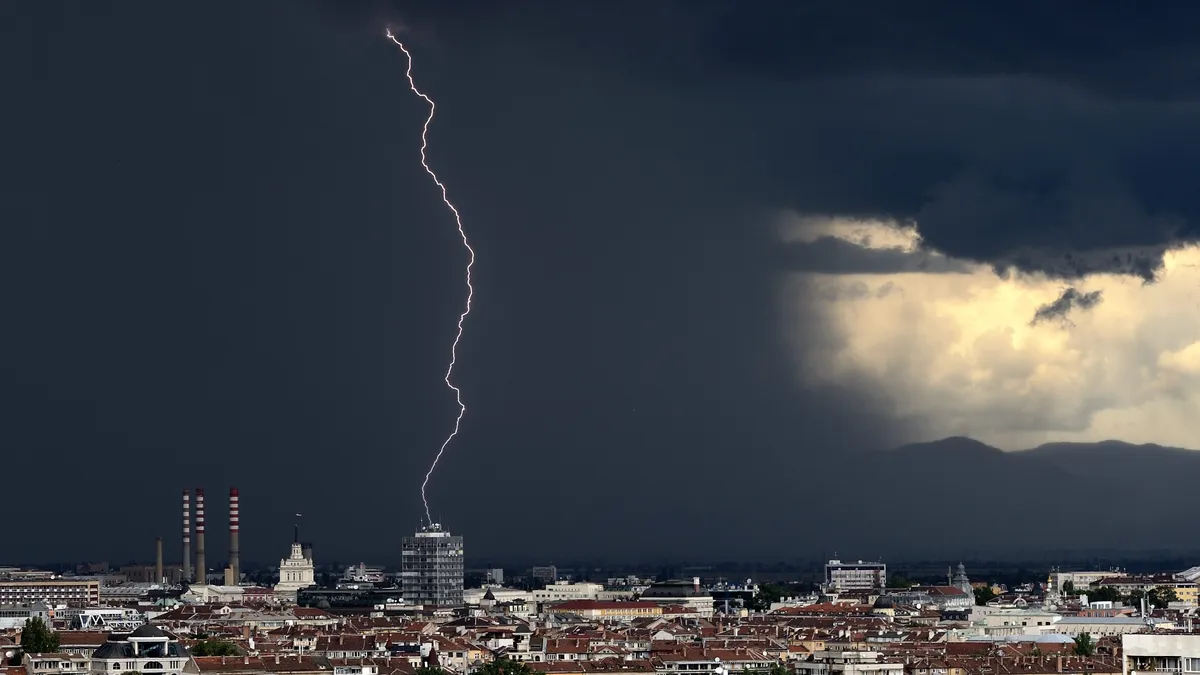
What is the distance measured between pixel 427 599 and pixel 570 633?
176 feet

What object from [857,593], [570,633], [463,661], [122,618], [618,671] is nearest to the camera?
[618,671]

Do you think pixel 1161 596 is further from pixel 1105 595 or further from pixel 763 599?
pixel 763 599

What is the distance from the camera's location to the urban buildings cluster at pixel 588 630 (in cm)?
10019

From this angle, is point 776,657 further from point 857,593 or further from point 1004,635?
point 857,593

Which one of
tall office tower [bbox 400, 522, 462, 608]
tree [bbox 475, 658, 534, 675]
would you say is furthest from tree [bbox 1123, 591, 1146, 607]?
tree [bbox 475, 658, 534, 675]

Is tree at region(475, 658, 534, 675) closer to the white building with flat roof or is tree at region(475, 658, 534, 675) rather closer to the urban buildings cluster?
the urban buildings cluster

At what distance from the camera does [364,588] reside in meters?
199

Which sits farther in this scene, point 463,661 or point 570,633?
point 570,633

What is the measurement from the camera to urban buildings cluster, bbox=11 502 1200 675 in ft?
329

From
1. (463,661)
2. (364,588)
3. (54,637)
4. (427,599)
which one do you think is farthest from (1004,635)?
(364,588)

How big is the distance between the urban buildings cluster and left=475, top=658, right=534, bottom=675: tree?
19.3 inches

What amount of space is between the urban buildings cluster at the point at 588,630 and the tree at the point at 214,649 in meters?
0.20

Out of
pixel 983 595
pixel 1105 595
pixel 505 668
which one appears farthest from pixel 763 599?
pixel 505 668

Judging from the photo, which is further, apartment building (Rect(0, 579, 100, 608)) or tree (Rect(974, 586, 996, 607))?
apartment building (Rect(0, 579, 100, 608))
